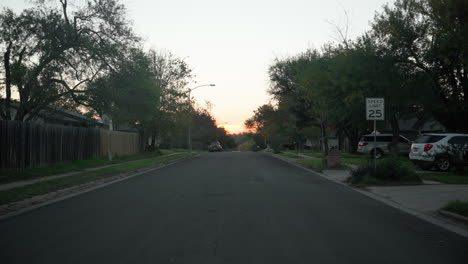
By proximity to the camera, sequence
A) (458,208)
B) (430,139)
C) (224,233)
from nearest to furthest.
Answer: (224,233) → (458,208) → (430,139)

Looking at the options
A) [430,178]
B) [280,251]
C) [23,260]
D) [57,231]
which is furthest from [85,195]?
[430,178]

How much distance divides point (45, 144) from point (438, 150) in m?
18.2

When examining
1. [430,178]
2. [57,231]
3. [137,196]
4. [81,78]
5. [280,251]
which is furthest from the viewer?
[81,78]

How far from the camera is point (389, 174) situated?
15219 millimetres

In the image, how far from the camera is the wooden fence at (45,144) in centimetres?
1712

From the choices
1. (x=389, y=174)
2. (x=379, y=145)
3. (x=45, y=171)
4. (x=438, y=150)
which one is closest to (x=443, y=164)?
(x=438, y=150)

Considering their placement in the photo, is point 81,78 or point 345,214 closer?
point 345,214

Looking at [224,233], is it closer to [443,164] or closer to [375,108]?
[375,108]

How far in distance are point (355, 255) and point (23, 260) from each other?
451 centimetres

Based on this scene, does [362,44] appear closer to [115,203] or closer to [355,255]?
[115,203]

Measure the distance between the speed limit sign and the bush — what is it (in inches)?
65.1

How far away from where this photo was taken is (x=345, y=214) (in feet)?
30.1

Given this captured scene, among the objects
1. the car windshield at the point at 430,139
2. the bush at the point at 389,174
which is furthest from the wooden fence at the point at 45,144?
the car windshield at the point at 430,139

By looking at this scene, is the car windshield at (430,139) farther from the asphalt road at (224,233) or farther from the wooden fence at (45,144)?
the wooden fence at (45,144)
